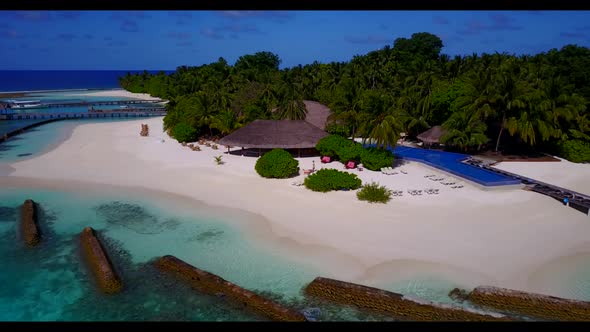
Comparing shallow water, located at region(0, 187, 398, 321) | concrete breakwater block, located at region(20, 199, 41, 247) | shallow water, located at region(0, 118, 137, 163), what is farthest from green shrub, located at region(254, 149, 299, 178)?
shallow water, located at region(0, 118, 137, 163)

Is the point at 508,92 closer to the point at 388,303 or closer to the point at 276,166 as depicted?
the point at 276,166

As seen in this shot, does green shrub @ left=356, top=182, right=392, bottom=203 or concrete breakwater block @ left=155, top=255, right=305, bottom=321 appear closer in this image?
concrete breakwater block @ left=155, top=255, right=305, bottom=321

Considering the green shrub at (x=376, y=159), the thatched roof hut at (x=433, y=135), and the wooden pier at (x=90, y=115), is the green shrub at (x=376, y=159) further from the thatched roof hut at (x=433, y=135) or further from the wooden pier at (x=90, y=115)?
the wooden pier at (x=90, y=115)

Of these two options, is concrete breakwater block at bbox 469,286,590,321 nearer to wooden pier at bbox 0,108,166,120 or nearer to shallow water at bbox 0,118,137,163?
shallow water at bbox 0,118,137,163

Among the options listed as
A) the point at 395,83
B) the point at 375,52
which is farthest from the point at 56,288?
the point at 375,52

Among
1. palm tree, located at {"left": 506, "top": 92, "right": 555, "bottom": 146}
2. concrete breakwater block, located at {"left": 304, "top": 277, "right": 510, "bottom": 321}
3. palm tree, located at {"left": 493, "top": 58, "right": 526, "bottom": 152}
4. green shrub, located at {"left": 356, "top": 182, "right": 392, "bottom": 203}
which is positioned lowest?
concrete breakwater block, located at {"left": 304, "top": 277, "right": 510, "bottom": 321}

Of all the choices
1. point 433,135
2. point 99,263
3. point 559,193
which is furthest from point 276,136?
point 559,193
